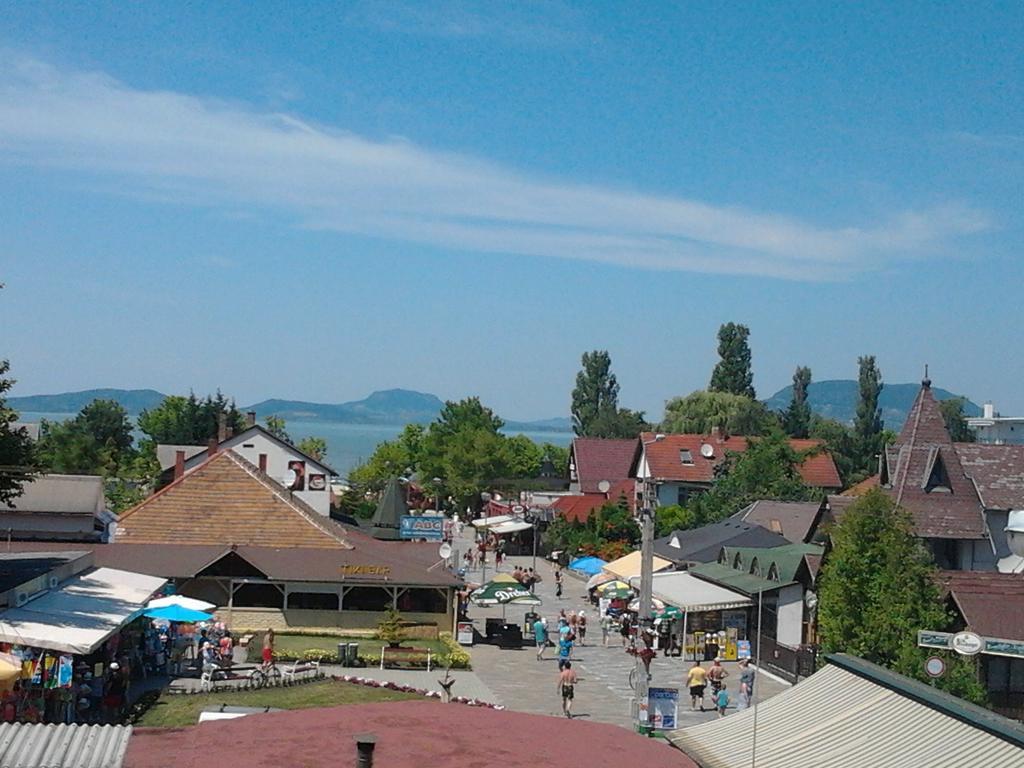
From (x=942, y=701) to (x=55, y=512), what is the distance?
41495 mm

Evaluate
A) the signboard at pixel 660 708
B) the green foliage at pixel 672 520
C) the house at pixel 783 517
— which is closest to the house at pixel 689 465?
the green foliage at pixel 672 520

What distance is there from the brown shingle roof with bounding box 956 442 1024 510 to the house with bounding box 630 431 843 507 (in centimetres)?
3400

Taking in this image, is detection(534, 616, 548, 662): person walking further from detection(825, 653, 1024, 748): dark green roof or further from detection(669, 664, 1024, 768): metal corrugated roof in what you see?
detection(669, 664, 1024, 768): metal corrugated roof

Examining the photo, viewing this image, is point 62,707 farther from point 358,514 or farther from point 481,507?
point 481,507

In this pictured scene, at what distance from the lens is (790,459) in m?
68.8

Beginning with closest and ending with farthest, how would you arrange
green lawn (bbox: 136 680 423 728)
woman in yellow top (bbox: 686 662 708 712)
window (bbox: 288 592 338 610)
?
1. green lawn (bbox: 136 680 423 728)
2. woman in yellow top (bbox: 686 662 708 712)
3. window (bbox: 288 592 338 610)

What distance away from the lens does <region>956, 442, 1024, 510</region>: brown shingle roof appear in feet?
137

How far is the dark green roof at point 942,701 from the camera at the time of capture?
14914 mm

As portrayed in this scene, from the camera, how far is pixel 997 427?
382ft

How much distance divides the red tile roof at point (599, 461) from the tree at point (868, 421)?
24871 millimetres

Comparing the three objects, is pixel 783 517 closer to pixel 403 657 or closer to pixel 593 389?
pixel 403 657

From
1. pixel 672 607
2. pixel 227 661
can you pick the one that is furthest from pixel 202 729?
pixel 672 607

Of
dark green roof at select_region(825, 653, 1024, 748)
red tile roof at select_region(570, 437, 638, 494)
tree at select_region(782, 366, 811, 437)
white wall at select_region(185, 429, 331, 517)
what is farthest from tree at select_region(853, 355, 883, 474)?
dark green roof at select_region(825, 653, 1024, 748)

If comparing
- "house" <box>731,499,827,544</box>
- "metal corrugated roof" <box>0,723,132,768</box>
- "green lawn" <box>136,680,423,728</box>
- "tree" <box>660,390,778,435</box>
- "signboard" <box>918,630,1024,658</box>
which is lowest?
"green lawn" <box>136,680,423,728</box>
